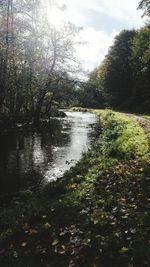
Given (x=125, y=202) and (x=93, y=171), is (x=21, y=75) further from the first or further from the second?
(x=125, y=202)

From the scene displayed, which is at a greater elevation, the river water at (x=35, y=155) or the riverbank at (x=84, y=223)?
the riverbank at (x=84, y=223)

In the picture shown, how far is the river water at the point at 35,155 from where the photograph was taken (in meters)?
16.2

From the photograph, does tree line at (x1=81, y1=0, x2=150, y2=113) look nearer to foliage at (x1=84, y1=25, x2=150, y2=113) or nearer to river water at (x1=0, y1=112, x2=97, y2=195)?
foliage at (x1=84, y1=25, x2=150, y2=113)

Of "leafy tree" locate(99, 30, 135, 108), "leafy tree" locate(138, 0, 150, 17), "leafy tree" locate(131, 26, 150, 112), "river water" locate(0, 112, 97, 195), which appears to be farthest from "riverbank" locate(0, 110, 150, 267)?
"leafy tree" locate(99, 30, 135, 108)

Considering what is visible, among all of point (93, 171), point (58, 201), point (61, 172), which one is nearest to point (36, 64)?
point (61, 172)

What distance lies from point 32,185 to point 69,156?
687 cm

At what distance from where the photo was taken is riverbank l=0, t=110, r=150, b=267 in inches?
310

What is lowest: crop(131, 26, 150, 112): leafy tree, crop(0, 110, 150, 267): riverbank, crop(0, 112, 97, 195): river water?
crop(0, 112, 97, 195): river water

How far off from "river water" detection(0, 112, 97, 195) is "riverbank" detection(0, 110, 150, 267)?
90.8 inches

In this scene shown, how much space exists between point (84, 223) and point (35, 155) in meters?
13.1

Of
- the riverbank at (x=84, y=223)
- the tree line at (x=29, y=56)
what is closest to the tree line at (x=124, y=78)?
the tree line at (x=29, y=56)

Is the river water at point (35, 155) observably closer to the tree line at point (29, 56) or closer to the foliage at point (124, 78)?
the tree line at point (29, 56)

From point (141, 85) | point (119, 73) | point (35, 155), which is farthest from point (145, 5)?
point (119, 73)

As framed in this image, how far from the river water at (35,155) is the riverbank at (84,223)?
231cm
